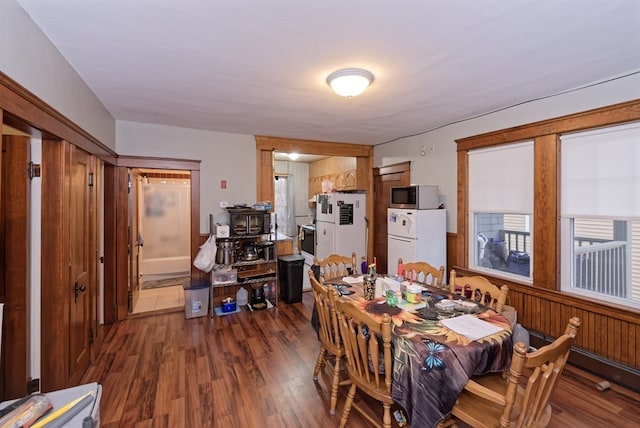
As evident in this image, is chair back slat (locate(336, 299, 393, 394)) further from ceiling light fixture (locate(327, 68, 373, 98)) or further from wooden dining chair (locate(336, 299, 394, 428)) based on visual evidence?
ceiling light fixture (locate(327, 68, 373, 98))

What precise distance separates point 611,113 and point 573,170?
507 mm

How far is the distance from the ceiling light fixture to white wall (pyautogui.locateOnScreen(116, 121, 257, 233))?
7.39 ft

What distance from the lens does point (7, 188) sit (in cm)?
187

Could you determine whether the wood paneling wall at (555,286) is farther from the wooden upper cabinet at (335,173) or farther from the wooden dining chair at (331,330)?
the wooden upper cabinet at (335,173)

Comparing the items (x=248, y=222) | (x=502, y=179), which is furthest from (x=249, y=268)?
(x=502, y=179)

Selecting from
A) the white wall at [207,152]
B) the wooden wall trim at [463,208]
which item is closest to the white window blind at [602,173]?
the wooden wall trim at [463,208]

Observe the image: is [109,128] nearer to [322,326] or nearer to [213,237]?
[213,237]

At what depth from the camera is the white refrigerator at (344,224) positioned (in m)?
5.05

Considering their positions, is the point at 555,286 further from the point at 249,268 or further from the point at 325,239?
the point at 249,268

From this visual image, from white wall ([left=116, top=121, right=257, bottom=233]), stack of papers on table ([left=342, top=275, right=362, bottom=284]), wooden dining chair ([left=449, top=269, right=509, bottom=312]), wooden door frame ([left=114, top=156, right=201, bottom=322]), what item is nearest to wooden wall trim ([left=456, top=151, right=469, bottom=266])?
wooden dining chair ([left=449, top=269, right=509, bottom=312])

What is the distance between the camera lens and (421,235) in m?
3.58

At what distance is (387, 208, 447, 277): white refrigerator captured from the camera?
11.7 ft

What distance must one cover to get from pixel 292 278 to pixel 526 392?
3279 millimetres

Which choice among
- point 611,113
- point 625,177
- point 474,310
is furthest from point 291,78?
point 625,177
